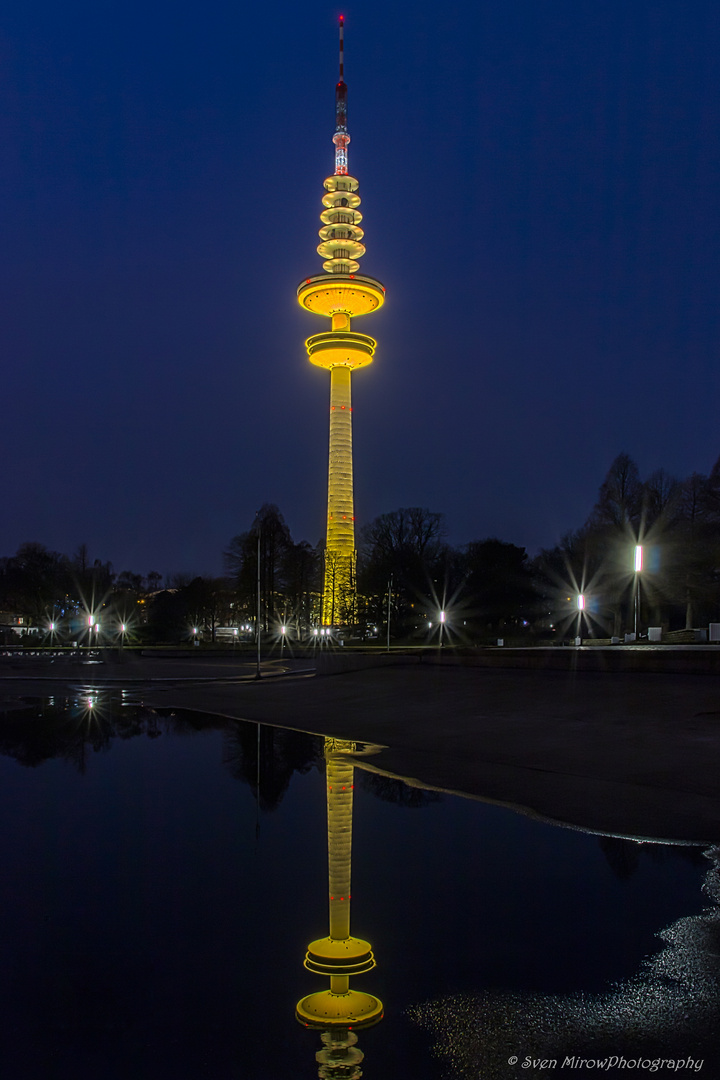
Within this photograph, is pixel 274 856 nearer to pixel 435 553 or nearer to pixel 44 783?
pixel 44 783

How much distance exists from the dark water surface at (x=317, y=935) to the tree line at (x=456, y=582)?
34.0m

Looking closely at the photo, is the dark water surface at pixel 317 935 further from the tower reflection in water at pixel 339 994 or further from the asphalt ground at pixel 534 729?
the asphalt ground at pixel 534 729

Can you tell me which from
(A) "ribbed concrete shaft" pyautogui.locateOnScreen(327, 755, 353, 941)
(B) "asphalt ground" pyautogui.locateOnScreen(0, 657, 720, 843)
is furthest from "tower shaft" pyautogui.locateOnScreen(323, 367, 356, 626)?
(A) "ribbed concrete shaft" pyautogui.locateOnScreen(327, 755, 353, 941)

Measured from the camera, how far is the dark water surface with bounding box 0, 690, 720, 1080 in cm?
469

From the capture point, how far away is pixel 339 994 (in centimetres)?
541

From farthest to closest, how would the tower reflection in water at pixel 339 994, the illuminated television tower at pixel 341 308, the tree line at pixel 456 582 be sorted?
the illuminated television tower at pixel 341 308 → the tree line at pixel 456 582 → the tower reflection in water at pixel 339 994

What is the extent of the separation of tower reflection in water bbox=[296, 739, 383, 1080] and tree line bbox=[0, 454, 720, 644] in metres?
36.5

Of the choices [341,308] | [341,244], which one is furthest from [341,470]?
[341,244]

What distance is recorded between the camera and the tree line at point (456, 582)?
189 ft

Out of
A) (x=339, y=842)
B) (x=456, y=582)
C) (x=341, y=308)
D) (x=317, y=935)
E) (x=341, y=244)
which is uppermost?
(x=341, y=244)

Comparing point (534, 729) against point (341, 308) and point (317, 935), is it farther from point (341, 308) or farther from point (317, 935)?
point (341, 308)

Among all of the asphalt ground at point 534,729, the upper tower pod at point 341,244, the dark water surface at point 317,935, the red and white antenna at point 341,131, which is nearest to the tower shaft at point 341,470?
the upper tower pod at point 341,244

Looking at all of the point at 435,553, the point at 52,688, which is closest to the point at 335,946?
the point at 52,688

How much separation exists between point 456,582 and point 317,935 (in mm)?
76863
